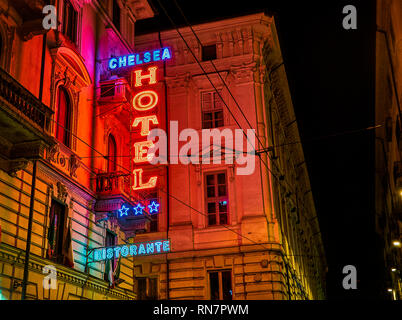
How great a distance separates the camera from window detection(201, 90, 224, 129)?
28078 mm

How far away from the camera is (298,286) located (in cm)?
3334

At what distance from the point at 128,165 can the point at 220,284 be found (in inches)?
318

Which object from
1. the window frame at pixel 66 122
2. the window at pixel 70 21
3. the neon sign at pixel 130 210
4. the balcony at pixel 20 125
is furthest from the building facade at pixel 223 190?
the balcony at pixel 20 125

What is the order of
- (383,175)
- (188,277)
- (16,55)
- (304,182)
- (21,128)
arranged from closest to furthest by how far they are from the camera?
(21,128)
(16,55)
(188,277)
(383,175)
(304,182)

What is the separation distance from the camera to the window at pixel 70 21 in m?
18.4

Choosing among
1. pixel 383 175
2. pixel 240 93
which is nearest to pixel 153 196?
pixel 240 93

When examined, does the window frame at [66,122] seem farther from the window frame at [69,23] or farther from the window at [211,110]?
the window at [211,110]

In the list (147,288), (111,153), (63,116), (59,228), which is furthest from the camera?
(147,288)

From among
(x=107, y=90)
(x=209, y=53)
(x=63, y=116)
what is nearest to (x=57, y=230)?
(x=63, y=116)

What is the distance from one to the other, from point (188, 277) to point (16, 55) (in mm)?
14803

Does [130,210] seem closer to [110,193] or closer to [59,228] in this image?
[110,193]

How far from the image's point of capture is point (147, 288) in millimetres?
26516

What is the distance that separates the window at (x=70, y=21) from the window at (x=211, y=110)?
10.6 metres
